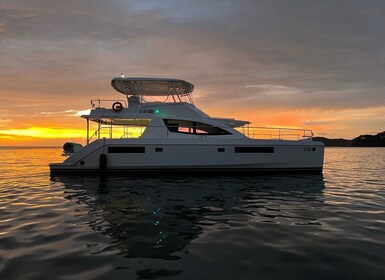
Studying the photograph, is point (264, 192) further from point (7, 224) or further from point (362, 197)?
point (7, 224)

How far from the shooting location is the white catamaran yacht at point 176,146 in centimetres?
1714

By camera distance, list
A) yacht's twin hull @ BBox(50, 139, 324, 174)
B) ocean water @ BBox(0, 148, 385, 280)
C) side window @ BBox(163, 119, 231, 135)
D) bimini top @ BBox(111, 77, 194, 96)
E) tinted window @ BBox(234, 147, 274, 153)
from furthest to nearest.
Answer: bimini top @ BBox(111, 77, 194, 96)
side window @ BBox(163, 119, 231, 135)
tinted window @ BBox(234, 147, 274, 153)
yacht's twin hull @ BBox(50, 139, 324, 174)
ocean water @ BBox(0, 148, 385, 280)

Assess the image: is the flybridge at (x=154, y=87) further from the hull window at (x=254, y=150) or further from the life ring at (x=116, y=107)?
the hull window at (x=254, y=150)

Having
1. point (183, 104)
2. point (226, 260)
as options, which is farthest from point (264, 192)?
point (183, 104)

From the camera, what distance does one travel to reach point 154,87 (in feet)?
62.1

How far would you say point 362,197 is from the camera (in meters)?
11.1

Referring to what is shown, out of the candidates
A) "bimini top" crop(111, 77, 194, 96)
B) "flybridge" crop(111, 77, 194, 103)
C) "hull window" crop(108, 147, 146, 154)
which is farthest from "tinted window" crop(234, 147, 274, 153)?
"hull window" crop(108, 147, 146, 154)

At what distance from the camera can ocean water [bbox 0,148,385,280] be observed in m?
4.76

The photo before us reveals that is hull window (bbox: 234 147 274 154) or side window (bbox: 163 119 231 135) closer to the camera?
hull window (bbox: 234 147 274 154)

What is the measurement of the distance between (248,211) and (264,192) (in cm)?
346

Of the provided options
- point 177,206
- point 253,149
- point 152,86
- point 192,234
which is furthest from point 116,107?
point 192,234

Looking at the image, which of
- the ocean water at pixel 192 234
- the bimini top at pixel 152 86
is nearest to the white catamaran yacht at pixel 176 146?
the bimini top at pixel 152 86

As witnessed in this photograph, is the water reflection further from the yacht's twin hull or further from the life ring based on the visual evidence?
the life ring

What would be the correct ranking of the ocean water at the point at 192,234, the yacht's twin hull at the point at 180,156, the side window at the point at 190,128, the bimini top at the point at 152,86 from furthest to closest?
the bimini top at the point at 152,86
the side window at the point at 190,128
the yacht's twin hull at the point at 180,156
the ocean water at the point at 192,234
